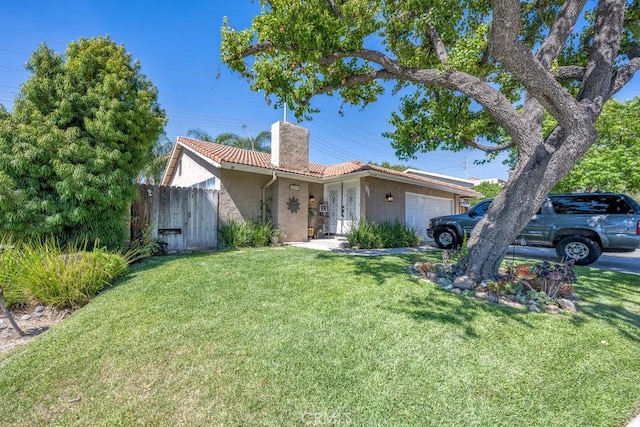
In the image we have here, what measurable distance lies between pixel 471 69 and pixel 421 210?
9.00m

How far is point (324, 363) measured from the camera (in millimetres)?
2588

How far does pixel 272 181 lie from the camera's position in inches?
414

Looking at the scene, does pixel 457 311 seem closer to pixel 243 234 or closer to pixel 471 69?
pixel 471 69

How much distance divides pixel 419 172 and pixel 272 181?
2014 centimetres

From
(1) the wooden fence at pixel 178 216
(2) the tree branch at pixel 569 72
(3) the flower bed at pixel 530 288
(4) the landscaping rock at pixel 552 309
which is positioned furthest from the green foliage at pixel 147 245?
(2) the tree branch at pixel 569 72

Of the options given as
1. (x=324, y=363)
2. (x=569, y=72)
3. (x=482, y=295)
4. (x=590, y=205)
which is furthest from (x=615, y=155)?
(x=324, y=363)

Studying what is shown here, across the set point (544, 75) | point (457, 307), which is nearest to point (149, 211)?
point (457, 307)

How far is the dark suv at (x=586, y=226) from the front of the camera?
725 centimetres

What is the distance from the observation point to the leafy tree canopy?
14.1ft

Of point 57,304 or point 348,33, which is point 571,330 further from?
point 57,304

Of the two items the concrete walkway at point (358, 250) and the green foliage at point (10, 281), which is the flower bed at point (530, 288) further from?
the green foliage at point (10, 281)

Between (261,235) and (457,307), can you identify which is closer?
(457,307)

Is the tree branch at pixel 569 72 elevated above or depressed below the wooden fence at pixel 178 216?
above

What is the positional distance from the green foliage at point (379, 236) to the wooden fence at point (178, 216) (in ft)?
16.5
